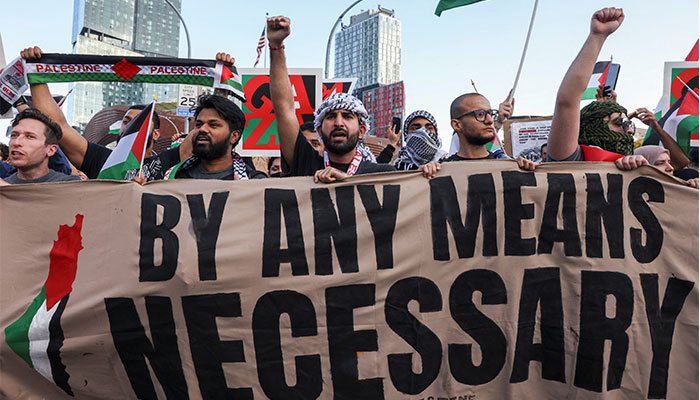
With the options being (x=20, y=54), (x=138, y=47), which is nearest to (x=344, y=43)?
(x=138, y=47)

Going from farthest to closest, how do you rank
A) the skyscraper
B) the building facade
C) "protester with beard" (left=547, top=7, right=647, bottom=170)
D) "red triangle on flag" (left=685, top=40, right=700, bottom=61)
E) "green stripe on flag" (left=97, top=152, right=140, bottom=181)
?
the skyscraper, the building facade, "red triangle on flag" (left=685, top=40, right=700, bottom=61), "green stripe on flag" (left=97, top=152, right=140, bottom=181), "protester with beard" (left=547, top=7, right=647, bottom=170)

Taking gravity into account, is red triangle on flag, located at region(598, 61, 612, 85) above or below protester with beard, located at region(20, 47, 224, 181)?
above

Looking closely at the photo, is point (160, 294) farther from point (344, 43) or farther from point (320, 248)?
point (344, 43)

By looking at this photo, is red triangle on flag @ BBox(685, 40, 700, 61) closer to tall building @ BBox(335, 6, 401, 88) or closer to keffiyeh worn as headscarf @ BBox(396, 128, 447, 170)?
keffiyeh worn as headscarf @ BBox(396, 128, 447, 170)

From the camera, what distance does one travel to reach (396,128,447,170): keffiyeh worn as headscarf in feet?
14.5

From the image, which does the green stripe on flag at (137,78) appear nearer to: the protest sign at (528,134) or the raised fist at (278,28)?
the raised fist at (278,28)

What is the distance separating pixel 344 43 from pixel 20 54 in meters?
131

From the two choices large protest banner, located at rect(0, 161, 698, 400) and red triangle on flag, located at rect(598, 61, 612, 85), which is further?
red triangle on flag, located at rect(598, 61, 612, 85)

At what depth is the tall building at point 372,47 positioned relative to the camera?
12338 centimetres

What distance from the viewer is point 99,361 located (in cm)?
267

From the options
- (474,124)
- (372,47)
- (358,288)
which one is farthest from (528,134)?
(372,47)

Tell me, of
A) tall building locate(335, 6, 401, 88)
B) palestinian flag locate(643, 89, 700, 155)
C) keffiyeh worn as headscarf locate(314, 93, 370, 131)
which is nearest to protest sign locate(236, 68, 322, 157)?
keffiyeh worn as headscarf locate(314, 93, 370, 131)

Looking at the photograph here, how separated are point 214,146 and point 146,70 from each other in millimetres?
959

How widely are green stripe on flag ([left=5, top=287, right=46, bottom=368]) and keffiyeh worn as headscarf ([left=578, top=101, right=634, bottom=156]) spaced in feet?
10.3
